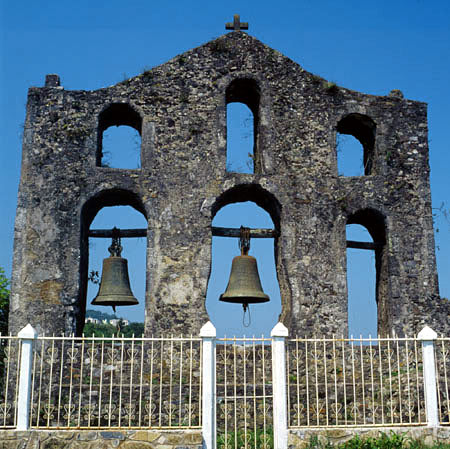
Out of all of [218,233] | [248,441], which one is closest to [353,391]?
[248,441]

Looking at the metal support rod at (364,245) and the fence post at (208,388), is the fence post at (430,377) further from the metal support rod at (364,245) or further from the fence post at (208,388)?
the metal support rod at (364,245)

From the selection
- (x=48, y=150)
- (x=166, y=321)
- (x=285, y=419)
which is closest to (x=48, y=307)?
(x=166, y=321)

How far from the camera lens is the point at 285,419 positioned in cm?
995

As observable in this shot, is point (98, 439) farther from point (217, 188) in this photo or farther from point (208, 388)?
point (217, 188)

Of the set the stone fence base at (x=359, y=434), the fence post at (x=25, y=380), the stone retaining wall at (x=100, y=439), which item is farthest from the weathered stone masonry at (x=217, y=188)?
the stone retaining wall at (x=100, y=439)

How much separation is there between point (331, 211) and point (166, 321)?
4.10 m

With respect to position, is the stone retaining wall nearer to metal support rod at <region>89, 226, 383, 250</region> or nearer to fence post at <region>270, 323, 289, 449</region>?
fence post at <region>270, 323, 289, 449</region>

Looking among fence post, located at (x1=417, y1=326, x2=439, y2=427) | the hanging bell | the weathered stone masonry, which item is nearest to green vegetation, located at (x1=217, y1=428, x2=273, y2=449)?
fence post, located at (x1=417, y1=326, x2=439, y2=427)

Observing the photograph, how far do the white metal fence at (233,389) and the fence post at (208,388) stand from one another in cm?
1

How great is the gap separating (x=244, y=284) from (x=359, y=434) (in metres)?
4.15

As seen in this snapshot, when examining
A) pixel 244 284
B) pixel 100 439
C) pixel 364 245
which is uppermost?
pixel 364 245

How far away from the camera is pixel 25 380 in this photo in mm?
9852

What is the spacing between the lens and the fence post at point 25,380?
9.64m

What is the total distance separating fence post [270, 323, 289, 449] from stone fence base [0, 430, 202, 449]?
45.1 inches
